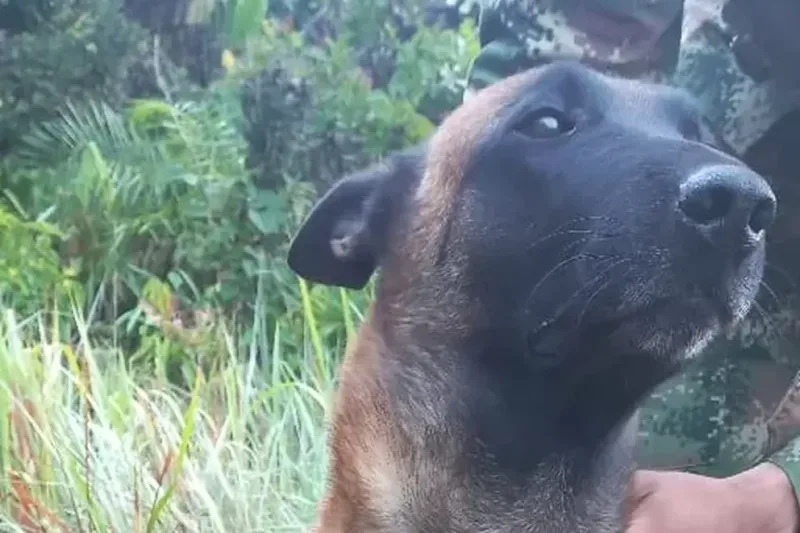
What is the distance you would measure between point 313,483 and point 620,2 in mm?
1100

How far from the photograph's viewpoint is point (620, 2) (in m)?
1.58

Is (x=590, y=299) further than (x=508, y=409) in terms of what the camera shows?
No

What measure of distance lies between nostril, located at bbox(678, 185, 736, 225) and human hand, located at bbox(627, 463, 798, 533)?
1.48 feet

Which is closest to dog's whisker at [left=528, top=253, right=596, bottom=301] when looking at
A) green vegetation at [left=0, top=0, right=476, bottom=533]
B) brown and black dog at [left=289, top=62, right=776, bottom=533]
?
brown and black dog at [left=289, top=62, right=776, bottom=533]

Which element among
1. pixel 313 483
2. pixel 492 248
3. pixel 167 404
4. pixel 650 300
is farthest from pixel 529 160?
pixel 167 404

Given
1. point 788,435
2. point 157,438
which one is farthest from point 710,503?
point 157,438

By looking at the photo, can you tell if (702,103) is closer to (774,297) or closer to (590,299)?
(774,297)

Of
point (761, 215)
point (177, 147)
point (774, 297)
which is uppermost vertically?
point (761, 215)

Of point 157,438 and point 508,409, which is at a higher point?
point 508,409

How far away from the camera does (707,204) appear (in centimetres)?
121

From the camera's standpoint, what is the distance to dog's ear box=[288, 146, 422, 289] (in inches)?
60.8

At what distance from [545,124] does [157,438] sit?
1198mm

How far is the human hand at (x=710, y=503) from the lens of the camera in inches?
60.7

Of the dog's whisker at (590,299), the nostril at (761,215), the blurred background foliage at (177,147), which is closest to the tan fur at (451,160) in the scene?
the dog's whisker at (590,299)
